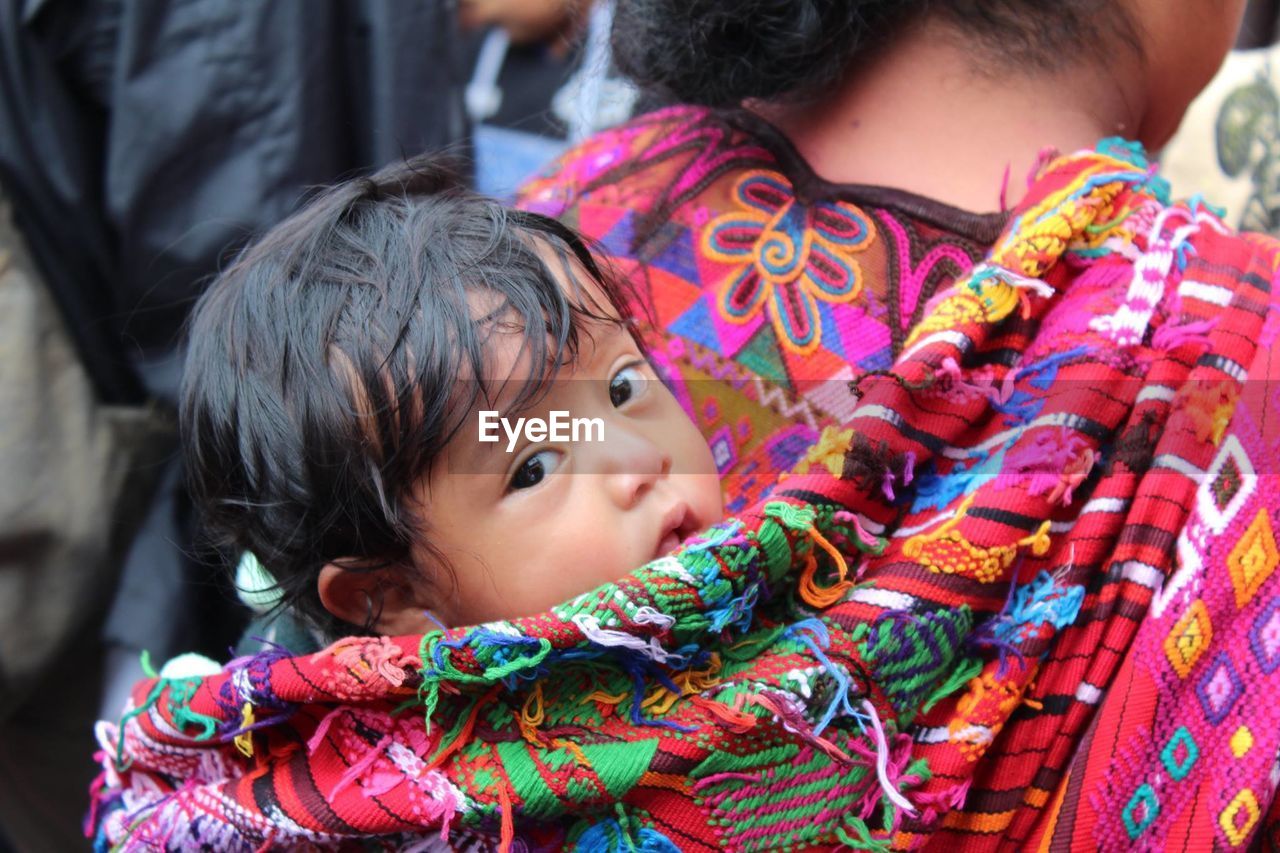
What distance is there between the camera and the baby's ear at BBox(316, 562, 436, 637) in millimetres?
1052

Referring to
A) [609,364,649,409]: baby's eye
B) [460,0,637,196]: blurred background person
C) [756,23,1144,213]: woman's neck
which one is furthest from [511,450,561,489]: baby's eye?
[460,0,637,196]: blurred background person

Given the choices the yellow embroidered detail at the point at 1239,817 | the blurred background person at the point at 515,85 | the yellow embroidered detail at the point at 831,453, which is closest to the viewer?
the yellow embroidered detail at the point at 1239,817

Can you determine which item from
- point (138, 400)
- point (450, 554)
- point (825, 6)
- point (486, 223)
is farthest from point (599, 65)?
point (138, 400)

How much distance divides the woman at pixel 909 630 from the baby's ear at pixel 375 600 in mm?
86

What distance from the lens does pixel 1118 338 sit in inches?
37.8

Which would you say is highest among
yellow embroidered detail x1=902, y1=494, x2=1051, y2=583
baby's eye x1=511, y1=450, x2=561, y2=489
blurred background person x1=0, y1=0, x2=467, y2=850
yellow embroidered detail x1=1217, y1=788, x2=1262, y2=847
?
yellow embroidered detail x1=902, y1=494, x2=1051, y2=583

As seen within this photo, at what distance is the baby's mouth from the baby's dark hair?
17 cm

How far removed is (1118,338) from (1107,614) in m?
0.25

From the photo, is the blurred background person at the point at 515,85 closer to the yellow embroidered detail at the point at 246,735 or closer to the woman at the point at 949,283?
the woman at the point at 949,283

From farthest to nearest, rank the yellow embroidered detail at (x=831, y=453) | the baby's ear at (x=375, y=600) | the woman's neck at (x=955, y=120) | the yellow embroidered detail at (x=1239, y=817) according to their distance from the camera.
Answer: the woman's neck at (x=955, y=120)
the baby's ear at (x=375, y=600)
the yellow embroidered detail at (x=831, y=453)
the yellow embroidered detail at (x=1239, y=817)

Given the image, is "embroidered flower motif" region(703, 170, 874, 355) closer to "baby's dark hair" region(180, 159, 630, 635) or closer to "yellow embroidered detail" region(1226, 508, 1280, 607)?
"baby's dark hair" region(180, 159, 630, 635)

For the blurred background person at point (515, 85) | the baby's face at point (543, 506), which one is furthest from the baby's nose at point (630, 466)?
the blurred background person at point (515, 85)

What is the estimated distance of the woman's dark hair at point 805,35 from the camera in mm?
1226

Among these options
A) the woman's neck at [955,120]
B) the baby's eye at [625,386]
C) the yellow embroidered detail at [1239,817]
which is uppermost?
the woman's neck at [955,120]
